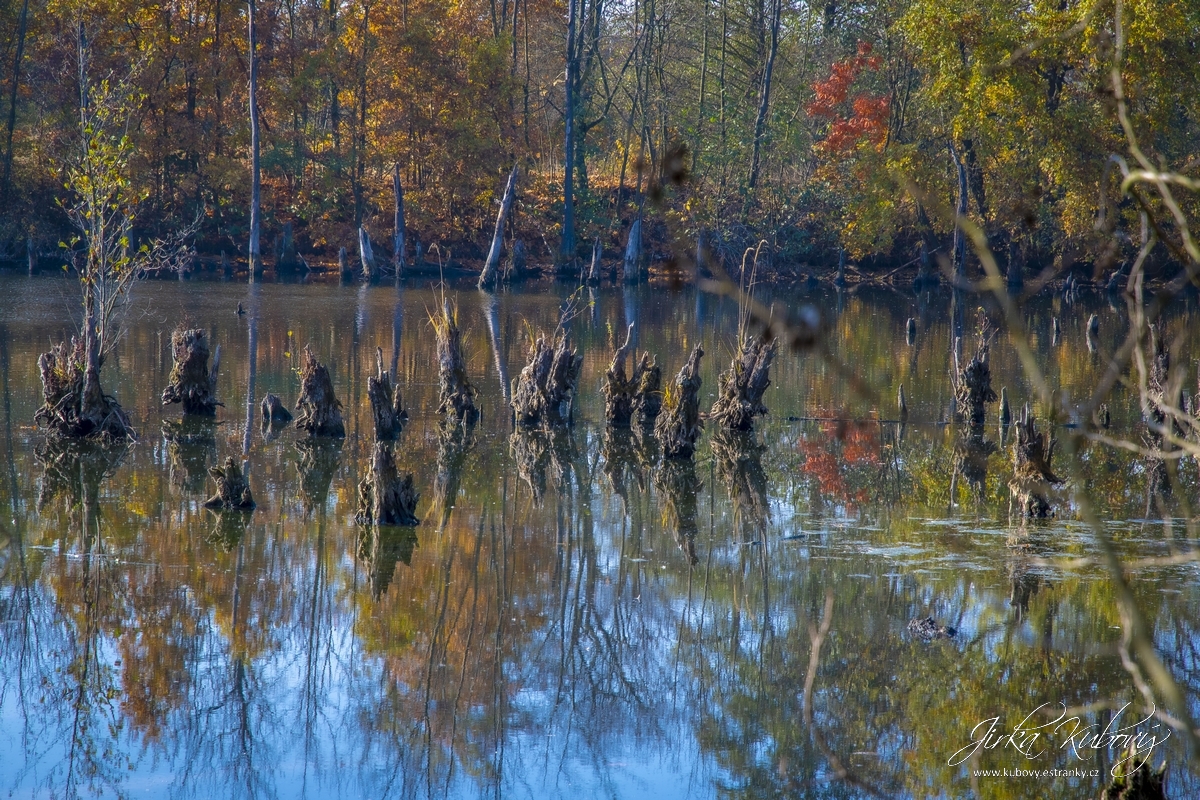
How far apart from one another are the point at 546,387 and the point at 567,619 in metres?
6.28

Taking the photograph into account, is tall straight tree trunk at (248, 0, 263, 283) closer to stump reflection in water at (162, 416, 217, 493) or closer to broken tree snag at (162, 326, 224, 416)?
broken tree snag at (162, 326, 224, 416)

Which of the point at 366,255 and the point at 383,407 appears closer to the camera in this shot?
the point at 383,407

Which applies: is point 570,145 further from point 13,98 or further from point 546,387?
point 546,387

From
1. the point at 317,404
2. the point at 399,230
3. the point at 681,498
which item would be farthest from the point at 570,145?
the point at 681,498

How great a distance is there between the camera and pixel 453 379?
13.0m

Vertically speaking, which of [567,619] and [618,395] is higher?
[618,395]

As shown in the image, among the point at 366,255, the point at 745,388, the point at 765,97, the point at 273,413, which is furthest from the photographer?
the point at 765,97

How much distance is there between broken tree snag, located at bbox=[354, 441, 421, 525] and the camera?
8531mm

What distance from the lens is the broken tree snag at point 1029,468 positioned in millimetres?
9070

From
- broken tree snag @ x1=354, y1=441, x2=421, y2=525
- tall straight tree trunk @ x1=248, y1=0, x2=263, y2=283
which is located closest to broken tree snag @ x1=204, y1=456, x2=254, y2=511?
broken tree snag @ x1=354, y1=441, x2=421, y2=525

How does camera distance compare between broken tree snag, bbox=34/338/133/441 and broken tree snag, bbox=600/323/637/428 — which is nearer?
broken tree snag, bbox=34/338/133/441

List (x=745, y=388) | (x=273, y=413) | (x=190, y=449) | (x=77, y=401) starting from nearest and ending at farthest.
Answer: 1. (x=190, y=449)
2. (x=77, y=401)
3. (x=273, y=413)
4. (x=745, y=388)

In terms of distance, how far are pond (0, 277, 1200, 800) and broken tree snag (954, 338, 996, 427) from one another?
950 millimetres

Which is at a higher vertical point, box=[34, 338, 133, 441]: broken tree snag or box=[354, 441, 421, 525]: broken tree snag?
Result: box=[34, 338, 133, 441]: broken tree snag
